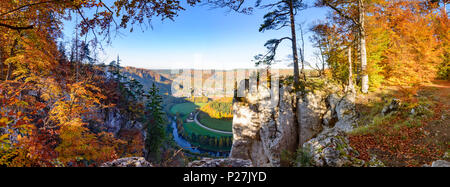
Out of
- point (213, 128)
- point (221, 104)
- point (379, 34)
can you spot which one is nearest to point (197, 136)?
point (213, 128)

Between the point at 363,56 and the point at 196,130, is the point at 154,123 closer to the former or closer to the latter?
the point at 363,56

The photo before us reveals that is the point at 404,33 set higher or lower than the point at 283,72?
higher

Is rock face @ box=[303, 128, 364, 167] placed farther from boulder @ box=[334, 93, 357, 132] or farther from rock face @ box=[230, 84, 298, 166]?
rock face @ box=[230, 84, 298, 166]

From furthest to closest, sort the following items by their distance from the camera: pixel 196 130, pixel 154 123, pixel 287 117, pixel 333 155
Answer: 1. pixel 196 130
2. pixel 154 123
3. pixel 287 117
4. pixel 333 155

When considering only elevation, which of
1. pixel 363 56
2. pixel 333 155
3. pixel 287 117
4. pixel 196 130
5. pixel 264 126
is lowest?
pixel 196 130

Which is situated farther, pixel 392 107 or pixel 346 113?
pixel 346 113

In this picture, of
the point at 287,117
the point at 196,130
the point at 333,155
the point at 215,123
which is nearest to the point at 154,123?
the point at 287,117
